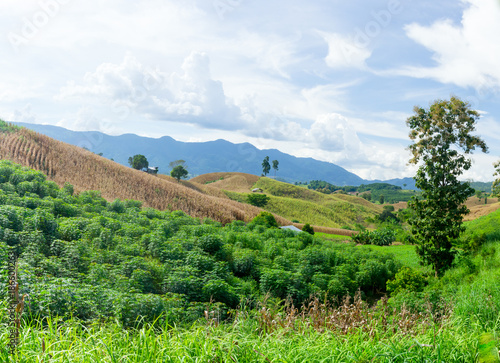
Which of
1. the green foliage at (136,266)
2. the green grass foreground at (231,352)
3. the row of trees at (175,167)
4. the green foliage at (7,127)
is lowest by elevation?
the green foliage at (136,266)

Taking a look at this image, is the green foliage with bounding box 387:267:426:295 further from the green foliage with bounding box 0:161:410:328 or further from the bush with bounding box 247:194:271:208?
the bush with bounding box 247:194:271:208

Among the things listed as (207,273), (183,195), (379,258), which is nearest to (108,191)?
(183,195)

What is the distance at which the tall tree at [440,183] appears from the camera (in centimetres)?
1266

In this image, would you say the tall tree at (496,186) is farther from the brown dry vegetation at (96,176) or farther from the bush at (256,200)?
the bush at (256,200)

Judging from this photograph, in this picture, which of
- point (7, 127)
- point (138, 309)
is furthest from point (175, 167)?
point (138, 309)

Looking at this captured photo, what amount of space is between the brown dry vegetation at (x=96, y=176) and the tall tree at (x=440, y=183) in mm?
15944

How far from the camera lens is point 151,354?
3355 mm

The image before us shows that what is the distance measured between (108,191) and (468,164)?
69.3 feet

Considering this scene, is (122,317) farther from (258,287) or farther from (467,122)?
(467,122)

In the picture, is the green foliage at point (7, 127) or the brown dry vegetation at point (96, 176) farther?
the green foliage at point (7, 127)

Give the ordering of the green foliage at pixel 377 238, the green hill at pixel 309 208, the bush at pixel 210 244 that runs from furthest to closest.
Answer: the green hill at pixel 309 208 < the green foliage at pixel 377 238 < the bush at pixel 210 244

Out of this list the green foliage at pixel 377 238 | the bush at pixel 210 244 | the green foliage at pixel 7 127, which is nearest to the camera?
the bush at pixel 210 244

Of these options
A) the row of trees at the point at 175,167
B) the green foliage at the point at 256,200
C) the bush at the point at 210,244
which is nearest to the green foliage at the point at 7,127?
the bush at the point at 210,244

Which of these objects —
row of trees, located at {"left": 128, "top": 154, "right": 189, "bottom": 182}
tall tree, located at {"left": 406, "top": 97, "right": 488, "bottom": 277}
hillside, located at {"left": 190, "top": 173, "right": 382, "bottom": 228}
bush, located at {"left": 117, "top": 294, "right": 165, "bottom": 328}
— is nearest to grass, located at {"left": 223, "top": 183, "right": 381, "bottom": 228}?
hillside, located at {"left": 190, "top": 173, "right": 382, "bottom": 228}
